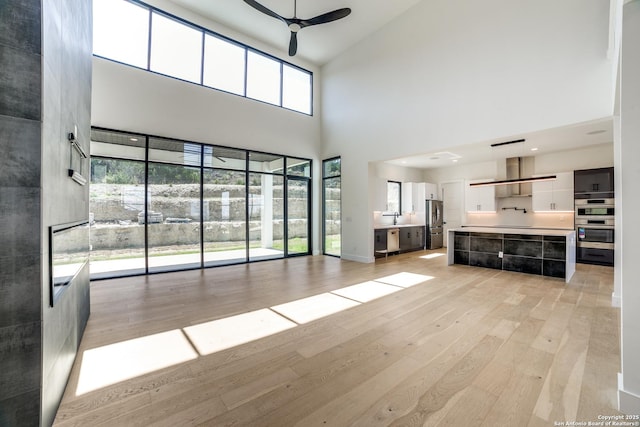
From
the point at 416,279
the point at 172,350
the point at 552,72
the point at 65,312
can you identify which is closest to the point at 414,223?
the point at 416,279

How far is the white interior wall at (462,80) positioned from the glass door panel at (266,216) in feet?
6.00

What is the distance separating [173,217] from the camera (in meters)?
5.73

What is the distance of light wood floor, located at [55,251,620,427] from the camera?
67.5 inches

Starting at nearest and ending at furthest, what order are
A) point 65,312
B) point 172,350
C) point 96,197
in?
point 65,312, point 172,350, point 96,197

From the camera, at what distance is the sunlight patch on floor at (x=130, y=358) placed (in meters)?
2.10

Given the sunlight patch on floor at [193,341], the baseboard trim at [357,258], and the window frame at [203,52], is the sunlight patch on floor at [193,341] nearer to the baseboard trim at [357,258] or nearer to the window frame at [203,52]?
the baseboard trim at [357,258]

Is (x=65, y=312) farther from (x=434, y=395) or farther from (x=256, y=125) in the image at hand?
(x=256, y=125)

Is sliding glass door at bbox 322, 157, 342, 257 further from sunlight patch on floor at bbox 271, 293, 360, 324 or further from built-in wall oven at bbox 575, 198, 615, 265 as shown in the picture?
built-in wall oven at bbox 575, 198, 615, 265

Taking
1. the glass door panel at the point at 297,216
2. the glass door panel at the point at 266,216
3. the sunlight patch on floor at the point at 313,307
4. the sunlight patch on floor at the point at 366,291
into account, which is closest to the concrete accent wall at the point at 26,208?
the sunlight patch on floor at the point at 313,307

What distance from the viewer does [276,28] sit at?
21.3 feet

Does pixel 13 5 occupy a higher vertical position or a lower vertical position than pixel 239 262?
higher

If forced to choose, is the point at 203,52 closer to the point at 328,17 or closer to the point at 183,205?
the point at 328,17

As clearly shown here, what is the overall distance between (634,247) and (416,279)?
3.53 m

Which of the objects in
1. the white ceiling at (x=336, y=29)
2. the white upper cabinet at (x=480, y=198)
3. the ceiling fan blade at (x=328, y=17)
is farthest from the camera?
the white upper cabinet at (x=480, y=198)
